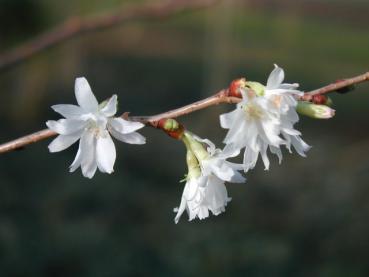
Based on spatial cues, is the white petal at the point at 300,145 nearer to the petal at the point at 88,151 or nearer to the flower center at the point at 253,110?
the flower center at the point at 253,110

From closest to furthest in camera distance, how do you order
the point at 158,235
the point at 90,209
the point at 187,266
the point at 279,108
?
the point at 279,108, the point at 187,266, the point at 158,235, the point at 90,209

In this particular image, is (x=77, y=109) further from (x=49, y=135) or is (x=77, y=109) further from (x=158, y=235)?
(x=158, y=235)

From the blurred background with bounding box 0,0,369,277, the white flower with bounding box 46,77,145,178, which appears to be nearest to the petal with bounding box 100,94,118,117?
the white flower with bounding box 46,77,145,178

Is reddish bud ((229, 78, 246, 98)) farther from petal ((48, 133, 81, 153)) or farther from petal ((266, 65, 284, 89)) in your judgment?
petal ((48, 133, 81, 153))
